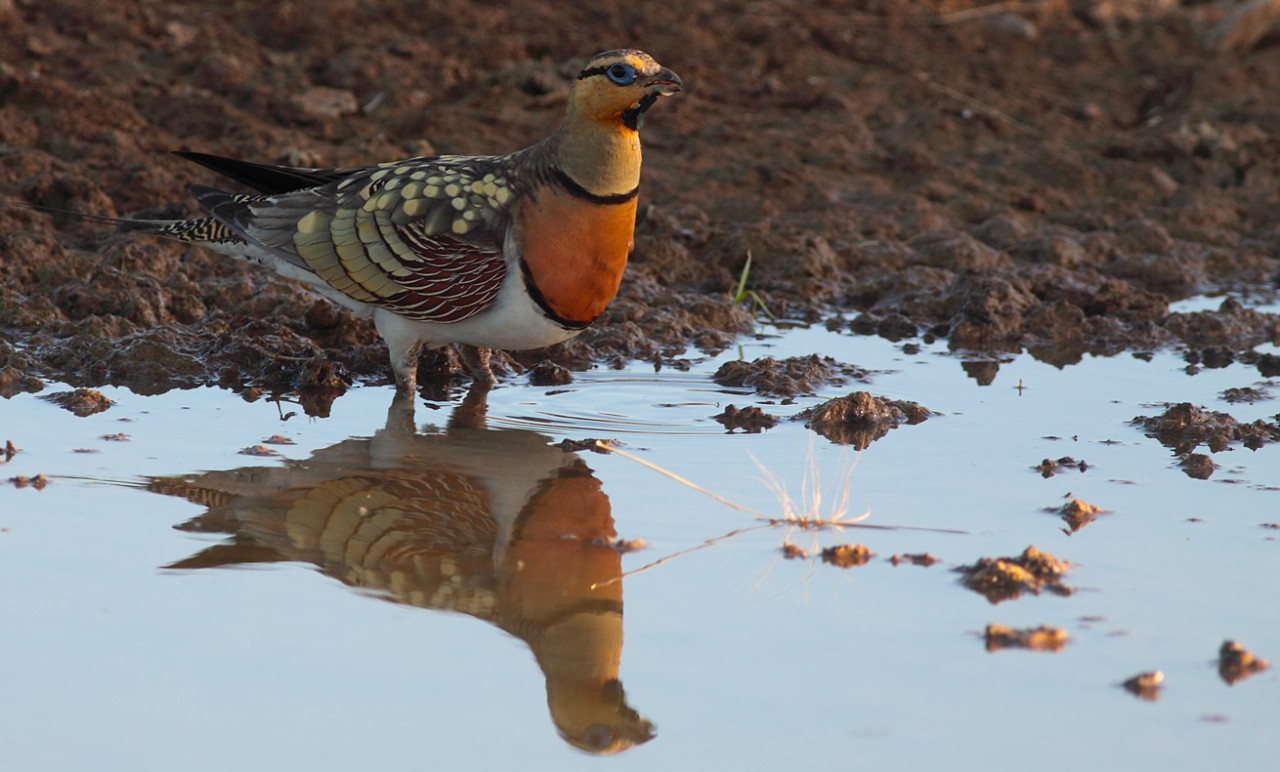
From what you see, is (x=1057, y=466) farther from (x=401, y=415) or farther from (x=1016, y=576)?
(x=401, y=415)

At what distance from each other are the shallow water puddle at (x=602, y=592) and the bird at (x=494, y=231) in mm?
386

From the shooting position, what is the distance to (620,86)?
552cm

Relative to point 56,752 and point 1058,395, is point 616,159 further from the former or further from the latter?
point 56,752

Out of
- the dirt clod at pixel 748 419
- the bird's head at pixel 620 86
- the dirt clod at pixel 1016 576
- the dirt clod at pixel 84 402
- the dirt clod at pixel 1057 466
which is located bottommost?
the dirt clod at pixel 1016 576

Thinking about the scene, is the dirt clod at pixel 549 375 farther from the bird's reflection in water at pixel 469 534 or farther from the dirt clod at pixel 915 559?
the dirt clod at pixel 915 559

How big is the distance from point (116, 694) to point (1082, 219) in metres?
6.51

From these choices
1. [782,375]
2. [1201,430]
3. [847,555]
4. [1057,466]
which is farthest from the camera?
[782,375]

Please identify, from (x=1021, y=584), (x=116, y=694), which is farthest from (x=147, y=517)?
(x=1021, y=584)

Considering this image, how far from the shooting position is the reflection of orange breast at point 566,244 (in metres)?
5.57

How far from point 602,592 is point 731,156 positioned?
5.24 m

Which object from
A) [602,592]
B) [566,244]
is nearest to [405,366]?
[566,244]

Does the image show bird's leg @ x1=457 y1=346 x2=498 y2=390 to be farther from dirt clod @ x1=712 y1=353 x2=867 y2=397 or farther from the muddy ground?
dirt clod @ x1=712 y1=353 x2=867 y2=397

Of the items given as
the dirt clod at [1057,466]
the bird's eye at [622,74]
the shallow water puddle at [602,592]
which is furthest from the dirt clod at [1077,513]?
the bird's eye at [622,74]

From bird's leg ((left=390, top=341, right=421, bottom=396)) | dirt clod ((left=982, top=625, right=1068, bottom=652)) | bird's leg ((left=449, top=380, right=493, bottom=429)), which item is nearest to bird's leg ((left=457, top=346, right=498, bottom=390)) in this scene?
bird's leg ((left=449, top=380, right=493, bottom=429))
